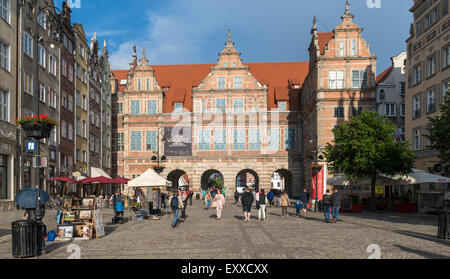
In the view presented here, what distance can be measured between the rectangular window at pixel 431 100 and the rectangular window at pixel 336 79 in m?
11.6

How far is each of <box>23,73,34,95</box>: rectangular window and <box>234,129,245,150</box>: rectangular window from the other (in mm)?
25296

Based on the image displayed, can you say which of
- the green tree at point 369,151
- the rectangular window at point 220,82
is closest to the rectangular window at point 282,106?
the rectangular window at point 220,82

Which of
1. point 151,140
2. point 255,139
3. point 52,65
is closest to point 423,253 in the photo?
point 52,65

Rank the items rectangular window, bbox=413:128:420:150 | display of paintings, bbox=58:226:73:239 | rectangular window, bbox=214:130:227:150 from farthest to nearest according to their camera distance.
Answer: rectangular window, bbox=214:130:227:150, rectangular window, bbox=413:128:420:150, display of paintings, bbox=58:226:73:239

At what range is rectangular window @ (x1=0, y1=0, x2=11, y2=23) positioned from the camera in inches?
1016

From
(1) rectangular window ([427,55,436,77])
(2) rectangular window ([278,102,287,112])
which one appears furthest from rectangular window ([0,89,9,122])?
(2) rectangular window ([278,102,287,112])

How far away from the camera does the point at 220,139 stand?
51562 mm

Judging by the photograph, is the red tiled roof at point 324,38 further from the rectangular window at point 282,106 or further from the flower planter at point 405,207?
the flower planter at point 405,207

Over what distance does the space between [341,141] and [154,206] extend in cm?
1194

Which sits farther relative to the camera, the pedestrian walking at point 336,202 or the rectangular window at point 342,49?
the rectangular window at point 342,49

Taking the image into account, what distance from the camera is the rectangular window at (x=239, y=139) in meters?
51.2

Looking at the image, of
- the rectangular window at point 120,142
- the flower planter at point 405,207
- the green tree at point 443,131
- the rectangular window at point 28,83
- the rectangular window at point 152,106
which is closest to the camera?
the green tree at point 443,131

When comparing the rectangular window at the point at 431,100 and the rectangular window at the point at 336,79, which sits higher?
the rectangular window at the point at 336,79

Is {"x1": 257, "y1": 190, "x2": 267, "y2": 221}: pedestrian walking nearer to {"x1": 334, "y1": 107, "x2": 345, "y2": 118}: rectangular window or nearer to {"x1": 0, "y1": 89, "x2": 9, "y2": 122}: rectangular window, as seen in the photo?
{"x1": 0, "y1": 89, "x2": 9, "y2": 122}: rectangular window
